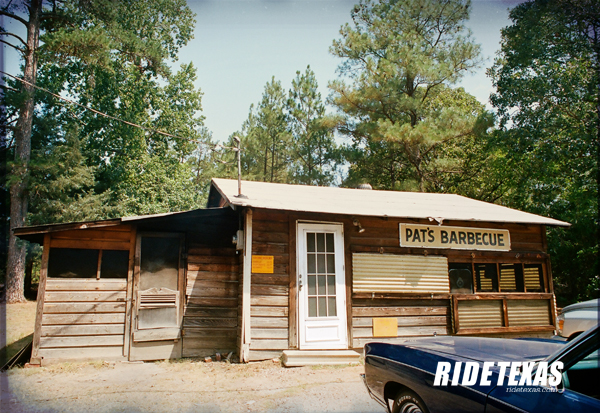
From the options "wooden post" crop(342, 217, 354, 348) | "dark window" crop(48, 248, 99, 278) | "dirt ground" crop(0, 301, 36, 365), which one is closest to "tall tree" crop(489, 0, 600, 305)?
"wooden post" crop(342, 217, 354, 348)

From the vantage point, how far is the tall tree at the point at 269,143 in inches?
1052

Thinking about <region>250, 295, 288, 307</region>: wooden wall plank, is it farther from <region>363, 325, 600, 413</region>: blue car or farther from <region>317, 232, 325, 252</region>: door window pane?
<region>363, 325, 600, 413</region>: blue car

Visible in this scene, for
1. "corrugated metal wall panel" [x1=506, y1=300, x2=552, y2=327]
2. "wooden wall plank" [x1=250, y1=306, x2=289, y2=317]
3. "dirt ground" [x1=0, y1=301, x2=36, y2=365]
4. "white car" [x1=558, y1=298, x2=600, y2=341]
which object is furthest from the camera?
"corrugated metal wall panel" [x1=506, y1=300, x2=552, y2=327]

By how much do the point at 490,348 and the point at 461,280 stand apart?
6691 millimetres

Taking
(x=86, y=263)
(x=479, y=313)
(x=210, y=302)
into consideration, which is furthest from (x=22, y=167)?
(x=479, y=313)

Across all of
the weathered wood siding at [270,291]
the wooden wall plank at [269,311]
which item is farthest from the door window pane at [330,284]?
the wooden wall plank at [269,311]

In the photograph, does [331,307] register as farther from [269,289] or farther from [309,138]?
[309,138]

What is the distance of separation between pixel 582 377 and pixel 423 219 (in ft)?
22.7

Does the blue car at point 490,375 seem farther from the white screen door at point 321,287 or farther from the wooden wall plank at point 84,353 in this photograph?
the wooden wall plank at point 84,353

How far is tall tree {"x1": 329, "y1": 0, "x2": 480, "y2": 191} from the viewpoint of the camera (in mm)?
19812

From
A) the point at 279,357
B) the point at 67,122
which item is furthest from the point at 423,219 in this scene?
the point at 67,122

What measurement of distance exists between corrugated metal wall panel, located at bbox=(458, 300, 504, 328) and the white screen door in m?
2.94

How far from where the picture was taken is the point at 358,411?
4945 millimetres

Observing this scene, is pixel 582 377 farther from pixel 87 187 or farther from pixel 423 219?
pixel 87 187
